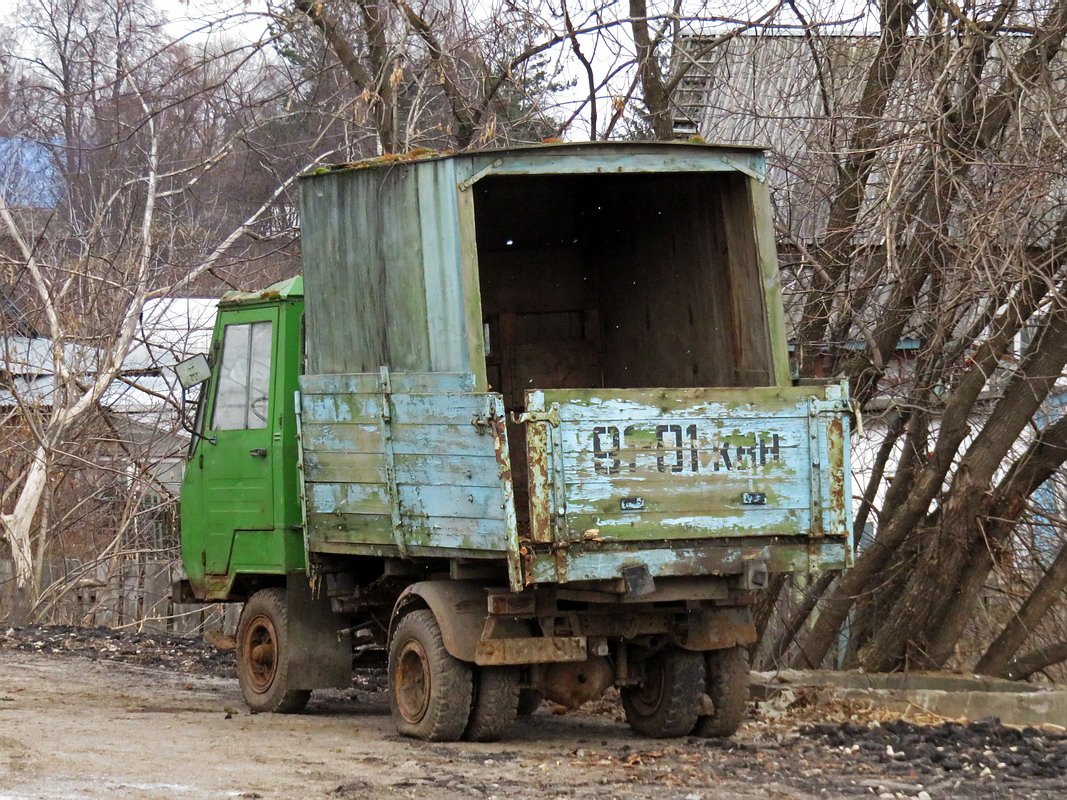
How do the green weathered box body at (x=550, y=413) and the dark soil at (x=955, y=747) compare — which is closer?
the dark soil at (x=955, y=747)

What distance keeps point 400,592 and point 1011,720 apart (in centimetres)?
366

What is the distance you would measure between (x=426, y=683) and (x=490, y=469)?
1.36 meters

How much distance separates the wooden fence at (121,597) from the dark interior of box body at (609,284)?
713cm

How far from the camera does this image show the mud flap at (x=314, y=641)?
8.68 m

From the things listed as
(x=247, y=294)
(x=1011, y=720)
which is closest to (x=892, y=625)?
(x=1011, y=720)

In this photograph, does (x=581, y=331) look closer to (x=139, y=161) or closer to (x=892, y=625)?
(x=892, y=625)

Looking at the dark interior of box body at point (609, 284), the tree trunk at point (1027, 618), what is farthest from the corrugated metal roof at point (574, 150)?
the tree trunk at point (1027, 618)

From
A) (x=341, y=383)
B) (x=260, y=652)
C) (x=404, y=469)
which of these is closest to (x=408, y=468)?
(x=404, y=469)

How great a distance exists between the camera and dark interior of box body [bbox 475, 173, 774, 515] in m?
8.46

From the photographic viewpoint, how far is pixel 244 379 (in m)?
9.01

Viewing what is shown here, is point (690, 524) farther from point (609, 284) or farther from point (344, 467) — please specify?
point (609, 284)

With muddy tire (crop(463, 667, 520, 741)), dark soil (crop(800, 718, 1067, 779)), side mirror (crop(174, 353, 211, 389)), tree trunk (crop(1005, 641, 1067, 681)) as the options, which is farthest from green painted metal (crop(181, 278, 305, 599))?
tree trunk (crop(1005, 641, 1067, 681))

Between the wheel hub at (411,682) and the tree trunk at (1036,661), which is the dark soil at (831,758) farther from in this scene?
the tree trunk at (1036,661)

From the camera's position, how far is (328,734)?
785 cm
